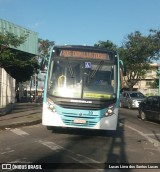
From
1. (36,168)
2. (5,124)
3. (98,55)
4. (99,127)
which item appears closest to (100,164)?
(36,168)

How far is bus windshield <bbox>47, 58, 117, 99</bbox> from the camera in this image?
44.8ft

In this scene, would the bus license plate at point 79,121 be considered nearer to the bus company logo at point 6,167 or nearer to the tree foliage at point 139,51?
the bus company logo at point 6,167

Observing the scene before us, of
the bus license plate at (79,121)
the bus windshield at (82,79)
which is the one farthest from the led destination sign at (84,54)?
the bus license plate at (79,121)

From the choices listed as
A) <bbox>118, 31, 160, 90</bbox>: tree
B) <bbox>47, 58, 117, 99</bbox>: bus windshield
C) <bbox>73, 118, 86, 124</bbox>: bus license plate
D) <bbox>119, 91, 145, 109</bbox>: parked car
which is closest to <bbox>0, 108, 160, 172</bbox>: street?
<bbox>73, 118, 86, 124</bbox>: bus license plate

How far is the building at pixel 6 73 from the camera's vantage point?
20.8 meters

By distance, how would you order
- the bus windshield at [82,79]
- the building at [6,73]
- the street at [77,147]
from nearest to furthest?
the street at [77,147], the bus windshield at [82,79], the building at [6,73]

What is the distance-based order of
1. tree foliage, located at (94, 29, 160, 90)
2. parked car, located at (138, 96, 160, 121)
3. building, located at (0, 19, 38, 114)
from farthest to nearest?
1. tree foliage, located at (94, 29, 160, 90)
2. parked car, located at (138, 96, 160, 121)
3. building, located at (0, 19, 38, 114)

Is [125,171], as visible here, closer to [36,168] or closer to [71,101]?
[36,168]

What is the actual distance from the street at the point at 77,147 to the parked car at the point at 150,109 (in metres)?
5.78

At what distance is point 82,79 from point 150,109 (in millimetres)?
9895

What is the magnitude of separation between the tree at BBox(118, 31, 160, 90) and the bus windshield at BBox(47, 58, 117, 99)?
4146 cm

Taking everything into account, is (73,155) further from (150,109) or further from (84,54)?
(150,109)

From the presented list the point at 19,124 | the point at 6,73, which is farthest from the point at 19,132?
the point at 6,73

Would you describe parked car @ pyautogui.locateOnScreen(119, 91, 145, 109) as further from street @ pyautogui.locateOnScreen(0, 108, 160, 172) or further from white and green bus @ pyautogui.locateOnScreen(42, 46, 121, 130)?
white and green bus @ pyautogui.locateOnScreen(42, 46, 121, 130)
